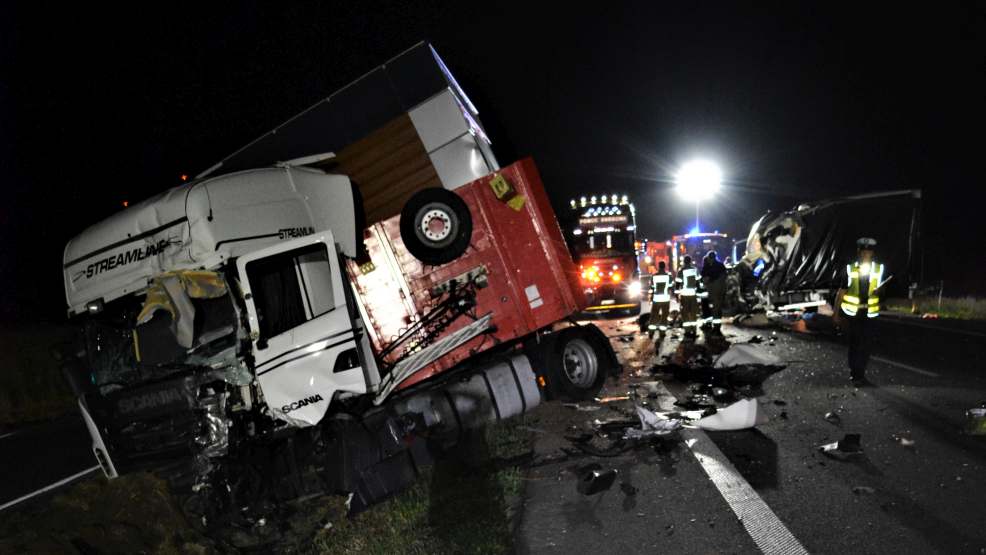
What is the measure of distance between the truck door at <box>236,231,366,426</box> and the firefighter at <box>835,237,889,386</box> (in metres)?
5.59

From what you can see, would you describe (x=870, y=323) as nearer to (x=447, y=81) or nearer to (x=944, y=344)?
(x=944, y=344)

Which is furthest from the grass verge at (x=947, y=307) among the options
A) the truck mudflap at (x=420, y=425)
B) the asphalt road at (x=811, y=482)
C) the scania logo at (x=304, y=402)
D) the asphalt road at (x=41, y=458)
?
the asphalt road at (x=41, y=458)

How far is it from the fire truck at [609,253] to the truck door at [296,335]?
11.7 meters

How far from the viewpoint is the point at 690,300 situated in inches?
489

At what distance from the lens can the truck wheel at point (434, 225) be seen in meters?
7.11

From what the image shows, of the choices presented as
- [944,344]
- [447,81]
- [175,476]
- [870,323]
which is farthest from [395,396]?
[944,344]

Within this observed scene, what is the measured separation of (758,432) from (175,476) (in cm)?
549

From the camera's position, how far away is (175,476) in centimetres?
585

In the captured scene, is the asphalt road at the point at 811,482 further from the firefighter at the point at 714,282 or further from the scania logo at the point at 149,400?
the firefighter at the point at 714,282

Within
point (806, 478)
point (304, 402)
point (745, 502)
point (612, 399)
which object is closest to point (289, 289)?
point (304, 402)

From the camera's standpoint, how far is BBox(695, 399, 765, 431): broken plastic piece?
5.67 meters

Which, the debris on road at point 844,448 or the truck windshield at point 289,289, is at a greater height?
the truck windshield at point 289,289

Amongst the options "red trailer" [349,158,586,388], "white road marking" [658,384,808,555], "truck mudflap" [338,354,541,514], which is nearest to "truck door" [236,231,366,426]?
"truck mudflap" [338,354,541,514]

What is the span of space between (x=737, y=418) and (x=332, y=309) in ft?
13.1
